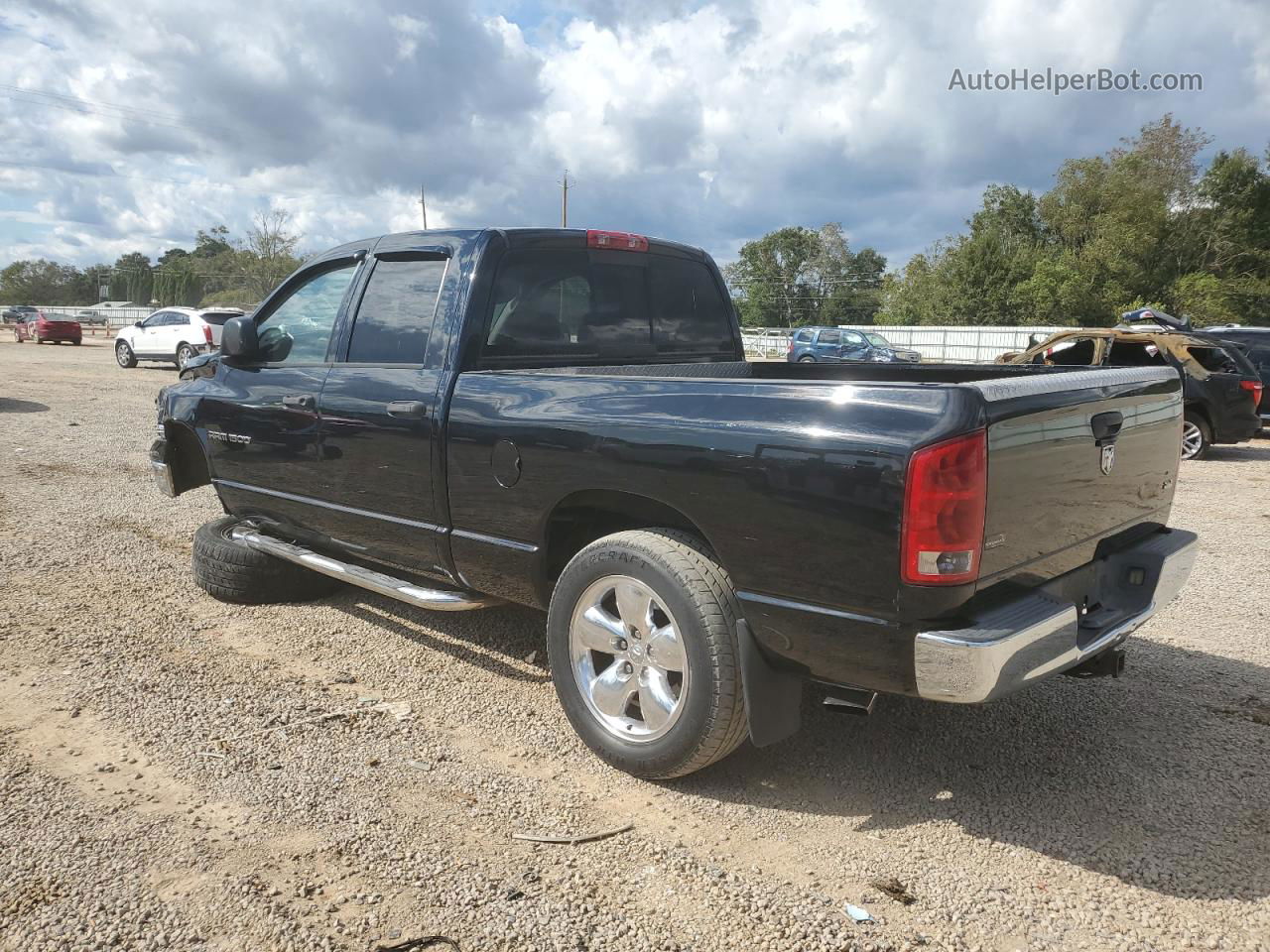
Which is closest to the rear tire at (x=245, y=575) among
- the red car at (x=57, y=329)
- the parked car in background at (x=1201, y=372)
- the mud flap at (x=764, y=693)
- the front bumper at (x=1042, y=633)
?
the mud flap at (x=764, y=693)

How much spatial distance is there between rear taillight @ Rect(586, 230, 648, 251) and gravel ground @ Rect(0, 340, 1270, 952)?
1.97 meters

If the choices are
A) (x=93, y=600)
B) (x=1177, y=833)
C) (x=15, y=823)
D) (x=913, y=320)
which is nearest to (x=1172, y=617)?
(x=1177, y=833)

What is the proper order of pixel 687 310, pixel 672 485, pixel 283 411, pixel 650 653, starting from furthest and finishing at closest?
pixel 687 310 < pixel 283 411 < pixel 650 653 < pixel 672 485

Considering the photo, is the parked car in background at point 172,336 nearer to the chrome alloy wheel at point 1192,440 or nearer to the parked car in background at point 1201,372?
the parked car in background at point 1201,372

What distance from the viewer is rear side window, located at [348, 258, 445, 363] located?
3816 millimetres

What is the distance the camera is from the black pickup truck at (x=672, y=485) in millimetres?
2420

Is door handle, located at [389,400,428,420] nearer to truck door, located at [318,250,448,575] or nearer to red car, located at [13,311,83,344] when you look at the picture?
truck door, located at [318,250,448,575]

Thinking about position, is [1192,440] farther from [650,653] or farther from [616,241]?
[650,653]

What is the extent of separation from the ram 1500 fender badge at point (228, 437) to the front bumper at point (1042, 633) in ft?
12.0

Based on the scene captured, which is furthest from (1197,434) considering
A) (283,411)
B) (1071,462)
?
(283,411)

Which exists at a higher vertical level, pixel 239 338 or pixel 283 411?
pixel 239 338

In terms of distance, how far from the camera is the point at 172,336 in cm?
2327

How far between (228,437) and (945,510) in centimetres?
385

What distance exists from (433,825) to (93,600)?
3.15 m
